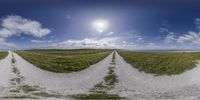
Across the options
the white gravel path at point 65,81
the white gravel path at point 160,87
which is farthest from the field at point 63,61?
the white gravel path at point 160,87

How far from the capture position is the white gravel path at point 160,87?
3000cm

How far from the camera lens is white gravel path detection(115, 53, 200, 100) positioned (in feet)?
98.4

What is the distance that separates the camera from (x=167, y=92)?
31.8 metres

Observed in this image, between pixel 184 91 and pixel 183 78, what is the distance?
300 inches

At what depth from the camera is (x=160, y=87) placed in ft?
113

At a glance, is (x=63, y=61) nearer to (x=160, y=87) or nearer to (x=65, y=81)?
(x=65, y=81)

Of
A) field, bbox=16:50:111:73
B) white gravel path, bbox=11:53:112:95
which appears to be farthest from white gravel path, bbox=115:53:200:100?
field, bbox=16:50:111:73

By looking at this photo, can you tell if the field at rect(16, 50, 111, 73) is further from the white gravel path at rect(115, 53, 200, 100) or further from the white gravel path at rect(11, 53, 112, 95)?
the white gravel path at rect(115, 53, 200, 100)

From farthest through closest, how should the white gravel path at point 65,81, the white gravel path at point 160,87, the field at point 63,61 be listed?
1. the field at point 63,61
2. the white gravel path at point 65,81
3. the white gravel path at point 160,87

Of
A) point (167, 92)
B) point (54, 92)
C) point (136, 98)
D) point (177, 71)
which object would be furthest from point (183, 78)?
point (54, 92)

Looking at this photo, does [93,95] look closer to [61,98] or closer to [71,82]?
[61,98]

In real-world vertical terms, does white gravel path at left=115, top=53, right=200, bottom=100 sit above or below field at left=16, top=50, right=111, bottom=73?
below

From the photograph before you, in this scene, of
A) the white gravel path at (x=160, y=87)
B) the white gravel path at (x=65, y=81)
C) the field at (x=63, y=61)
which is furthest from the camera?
the field at (x=63, y=61)

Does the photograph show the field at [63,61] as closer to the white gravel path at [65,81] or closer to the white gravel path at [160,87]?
the white gravel path at [65,81]
